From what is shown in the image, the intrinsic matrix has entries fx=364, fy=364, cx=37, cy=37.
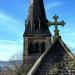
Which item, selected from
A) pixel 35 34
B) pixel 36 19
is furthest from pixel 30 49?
pixel 36 19

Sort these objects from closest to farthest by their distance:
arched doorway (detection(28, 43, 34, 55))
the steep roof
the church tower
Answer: the steep roof → the church tower → arched doorway (detection(28, 43, 34, 55))

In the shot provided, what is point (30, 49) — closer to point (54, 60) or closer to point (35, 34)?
point (35, 34)

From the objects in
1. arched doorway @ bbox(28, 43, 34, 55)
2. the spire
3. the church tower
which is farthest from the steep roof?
the spire

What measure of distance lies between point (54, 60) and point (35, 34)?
33827mm

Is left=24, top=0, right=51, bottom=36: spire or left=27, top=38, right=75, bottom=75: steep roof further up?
left=24, top=0, right=51, bottom=36: spire

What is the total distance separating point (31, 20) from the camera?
157ft

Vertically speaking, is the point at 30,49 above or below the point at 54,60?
above

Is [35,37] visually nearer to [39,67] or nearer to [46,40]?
[46,40]

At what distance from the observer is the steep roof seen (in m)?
12.1

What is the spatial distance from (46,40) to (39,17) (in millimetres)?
3563

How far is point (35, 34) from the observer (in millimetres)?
46156

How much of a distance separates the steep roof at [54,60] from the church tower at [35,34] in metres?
32.1

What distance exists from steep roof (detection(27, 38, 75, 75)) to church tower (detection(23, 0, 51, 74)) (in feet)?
105

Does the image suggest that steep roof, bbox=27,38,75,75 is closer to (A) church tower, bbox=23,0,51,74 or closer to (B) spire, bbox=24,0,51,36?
(A) church tower, bbox=23,0,51,74
